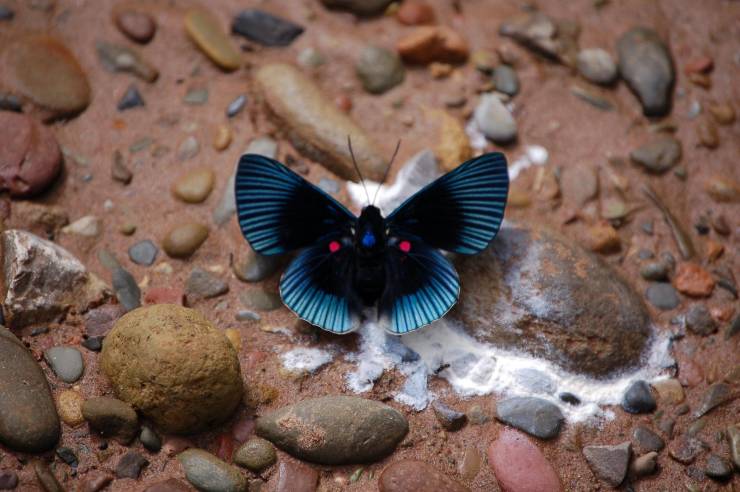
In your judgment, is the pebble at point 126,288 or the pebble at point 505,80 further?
the pebble at point 505,80

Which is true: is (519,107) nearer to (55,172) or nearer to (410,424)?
(410,424)

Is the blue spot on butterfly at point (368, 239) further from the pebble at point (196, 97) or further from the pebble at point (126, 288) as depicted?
the pebble at point (196, 97)

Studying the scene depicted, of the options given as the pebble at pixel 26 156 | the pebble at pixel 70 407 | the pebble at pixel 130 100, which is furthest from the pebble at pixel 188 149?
the pebble at pixel 70 407

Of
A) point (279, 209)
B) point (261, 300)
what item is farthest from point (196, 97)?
point (261, 300)

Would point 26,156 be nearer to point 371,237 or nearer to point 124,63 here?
point 124,63

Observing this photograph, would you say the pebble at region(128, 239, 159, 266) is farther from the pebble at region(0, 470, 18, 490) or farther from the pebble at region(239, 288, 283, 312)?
the pebble at region(0, 470, 18, 490)

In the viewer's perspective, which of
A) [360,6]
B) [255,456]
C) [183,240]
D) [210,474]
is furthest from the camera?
[360,6]
